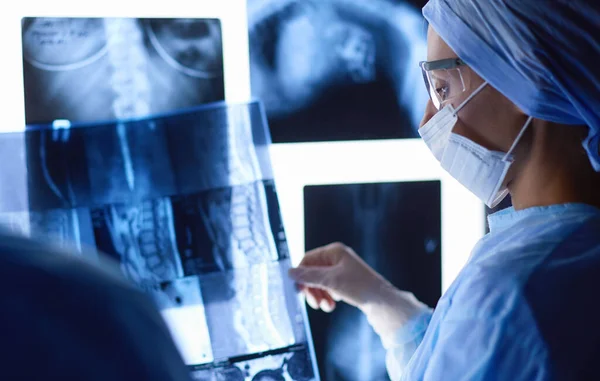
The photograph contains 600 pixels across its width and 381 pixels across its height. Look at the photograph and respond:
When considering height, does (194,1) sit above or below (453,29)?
above

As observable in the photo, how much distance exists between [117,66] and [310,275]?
54cm

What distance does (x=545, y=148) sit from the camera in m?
0.89

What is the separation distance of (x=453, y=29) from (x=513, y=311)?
1.36ft

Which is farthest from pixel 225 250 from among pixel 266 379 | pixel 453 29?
pixel 453 29

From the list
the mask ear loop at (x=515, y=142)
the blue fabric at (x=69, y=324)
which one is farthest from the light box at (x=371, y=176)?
the blue fabric at (x=69, y=324)

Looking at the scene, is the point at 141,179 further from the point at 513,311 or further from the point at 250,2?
the point at 513,311

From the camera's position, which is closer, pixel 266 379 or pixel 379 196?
pixel 266 379

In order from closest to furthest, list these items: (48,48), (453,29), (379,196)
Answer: (453,29) → (48,48) → (379,196)

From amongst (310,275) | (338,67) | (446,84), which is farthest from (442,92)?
(310,275)

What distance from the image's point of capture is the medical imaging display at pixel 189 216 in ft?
3.68

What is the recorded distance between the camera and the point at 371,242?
1347mm

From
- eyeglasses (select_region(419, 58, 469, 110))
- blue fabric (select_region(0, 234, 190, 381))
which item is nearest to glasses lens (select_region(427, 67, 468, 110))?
eyeglasses (select_region(419, 58, 469, 110))

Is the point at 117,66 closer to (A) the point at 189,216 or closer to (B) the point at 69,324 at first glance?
(A) the point at 189,216

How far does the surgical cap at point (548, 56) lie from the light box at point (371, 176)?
0.48 metres
